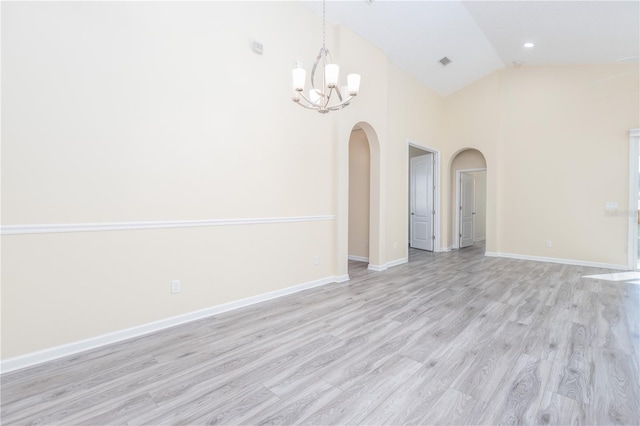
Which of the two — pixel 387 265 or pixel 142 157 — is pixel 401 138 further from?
pixel 142 157

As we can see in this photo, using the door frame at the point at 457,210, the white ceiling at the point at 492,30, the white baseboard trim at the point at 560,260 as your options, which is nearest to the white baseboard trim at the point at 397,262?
the white baseboard trim at the point at 560,260

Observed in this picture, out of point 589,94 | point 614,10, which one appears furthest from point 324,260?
point 589,94

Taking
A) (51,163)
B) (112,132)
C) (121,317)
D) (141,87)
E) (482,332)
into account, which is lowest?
(482,332)

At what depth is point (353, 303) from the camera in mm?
3611

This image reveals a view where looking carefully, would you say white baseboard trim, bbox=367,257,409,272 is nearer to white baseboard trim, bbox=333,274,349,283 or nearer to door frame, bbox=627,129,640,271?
white baseboard trim, bbox=333,274,349,283

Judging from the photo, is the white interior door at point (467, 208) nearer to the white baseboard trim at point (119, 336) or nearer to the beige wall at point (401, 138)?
the beige wall at point (401, 138)

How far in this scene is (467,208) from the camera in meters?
8.19

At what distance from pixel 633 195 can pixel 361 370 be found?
6130 mm

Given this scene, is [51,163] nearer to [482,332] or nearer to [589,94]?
[482,332]

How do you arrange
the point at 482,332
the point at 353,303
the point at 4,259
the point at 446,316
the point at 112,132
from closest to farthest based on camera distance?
the point at 4,259, the point at 112,132, the point at 482,332, the point at 446,316, the point at 353,303

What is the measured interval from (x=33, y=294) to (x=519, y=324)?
4126 mm

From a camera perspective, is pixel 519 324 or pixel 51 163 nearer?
pixel 51 163

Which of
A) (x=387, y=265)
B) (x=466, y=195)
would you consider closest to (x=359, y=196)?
(x=387, y=265)

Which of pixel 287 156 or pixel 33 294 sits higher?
pixel 287 156
